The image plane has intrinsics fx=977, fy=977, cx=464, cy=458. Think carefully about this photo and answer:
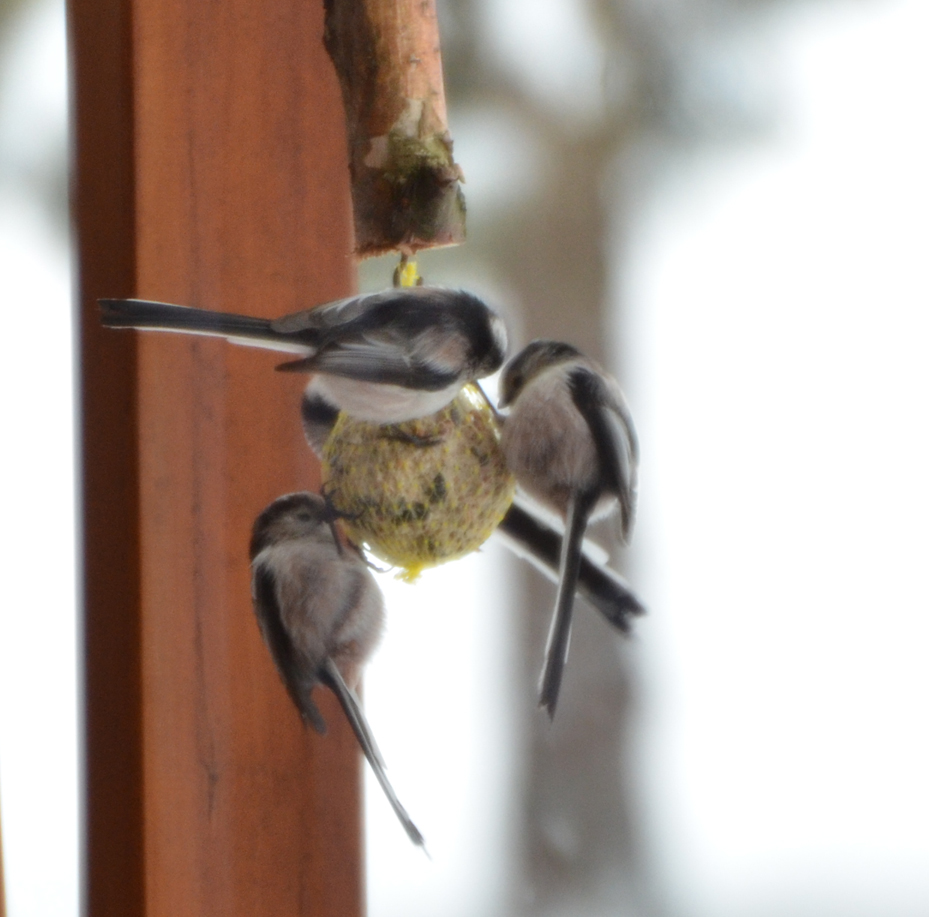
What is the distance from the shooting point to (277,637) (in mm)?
538

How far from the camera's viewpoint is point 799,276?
1.01m

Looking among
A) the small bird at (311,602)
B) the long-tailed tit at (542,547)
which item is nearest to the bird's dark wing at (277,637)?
the small bird at (311,602)

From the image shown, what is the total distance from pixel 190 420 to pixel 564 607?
0.28 meters

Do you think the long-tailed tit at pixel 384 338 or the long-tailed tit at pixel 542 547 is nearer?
the long-tailed tit at pixel 384 338

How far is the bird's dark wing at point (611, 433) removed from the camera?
1.65ft

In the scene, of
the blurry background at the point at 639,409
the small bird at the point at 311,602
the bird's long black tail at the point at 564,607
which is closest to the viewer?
the bird's long black tail at the point at 564,607

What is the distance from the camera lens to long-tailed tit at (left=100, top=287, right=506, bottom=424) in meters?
0.47

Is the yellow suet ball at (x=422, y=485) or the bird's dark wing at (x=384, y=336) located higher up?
the bird's dark wing at (x=384, y=336)

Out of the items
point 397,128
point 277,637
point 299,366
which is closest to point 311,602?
point 277,637

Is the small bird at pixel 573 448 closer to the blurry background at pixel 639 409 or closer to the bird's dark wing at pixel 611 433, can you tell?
the bird's dark wing at pixel 611 433

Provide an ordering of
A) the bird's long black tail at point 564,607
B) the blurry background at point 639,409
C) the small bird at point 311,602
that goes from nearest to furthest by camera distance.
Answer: the bird's long black tail at point 564,607 < the small bird at point 311,602 < the blurry background at point 639,409

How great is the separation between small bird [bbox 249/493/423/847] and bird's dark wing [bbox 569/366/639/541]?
15 centimetres

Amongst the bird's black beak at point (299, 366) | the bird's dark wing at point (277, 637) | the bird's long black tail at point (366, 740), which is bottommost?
the bird's long black tail at point (366, 740)

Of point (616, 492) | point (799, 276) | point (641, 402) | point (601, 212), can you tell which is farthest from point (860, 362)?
point (616, 492)
